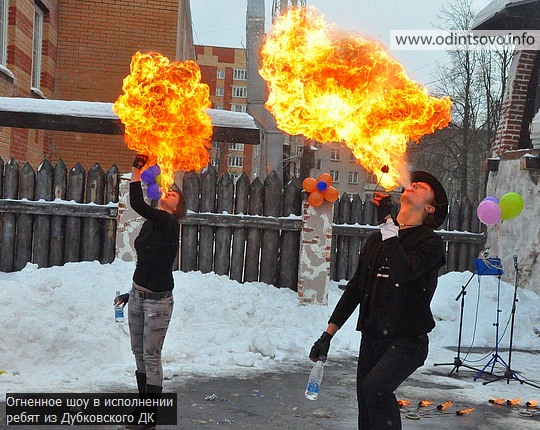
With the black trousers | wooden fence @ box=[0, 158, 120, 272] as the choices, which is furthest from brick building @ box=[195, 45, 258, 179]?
the black trousers

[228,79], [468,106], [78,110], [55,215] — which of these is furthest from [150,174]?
[228,79]

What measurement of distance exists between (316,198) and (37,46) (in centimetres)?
884

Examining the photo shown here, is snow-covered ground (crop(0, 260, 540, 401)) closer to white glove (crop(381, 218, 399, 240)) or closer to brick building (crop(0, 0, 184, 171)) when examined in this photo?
white glove (crop(381, 218, 399, 240))

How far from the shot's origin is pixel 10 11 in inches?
551

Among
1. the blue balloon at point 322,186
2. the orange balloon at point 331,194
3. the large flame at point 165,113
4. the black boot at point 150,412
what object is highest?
the large flame at point 165,113

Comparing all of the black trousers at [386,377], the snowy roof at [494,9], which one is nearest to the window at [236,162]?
the snowy roof at [494,9]

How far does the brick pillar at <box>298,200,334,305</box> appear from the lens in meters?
11.2

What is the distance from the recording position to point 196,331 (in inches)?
364

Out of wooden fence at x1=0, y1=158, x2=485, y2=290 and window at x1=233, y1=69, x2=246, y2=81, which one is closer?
wooden fence at x1=0, y1=158, x2=485, y2=290

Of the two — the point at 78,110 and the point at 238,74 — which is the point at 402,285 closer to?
the point at 78,110

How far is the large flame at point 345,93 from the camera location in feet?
20.6

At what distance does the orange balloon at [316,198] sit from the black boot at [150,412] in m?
5.85

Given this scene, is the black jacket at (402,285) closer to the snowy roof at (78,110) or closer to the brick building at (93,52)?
the snowy roof at (78,110)

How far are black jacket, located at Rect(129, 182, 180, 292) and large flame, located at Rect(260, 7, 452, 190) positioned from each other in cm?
182
